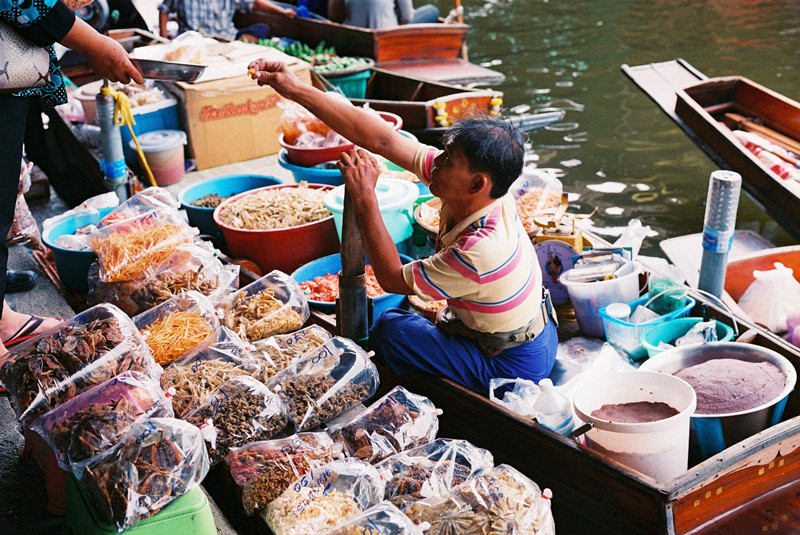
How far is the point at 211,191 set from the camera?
415cm

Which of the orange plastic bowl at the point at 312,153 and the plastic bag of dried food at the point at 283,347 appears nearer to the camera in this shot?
the plastic bag of dried food at the point at 283,347

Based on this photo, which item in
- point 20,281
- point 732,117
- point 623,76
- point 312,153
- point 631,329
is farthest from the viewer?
point 623,76

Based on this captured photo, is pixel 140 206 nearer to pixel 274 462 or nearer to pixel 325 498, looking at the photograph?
pixel 274 462

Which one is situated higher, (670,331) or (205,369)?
(205,369)

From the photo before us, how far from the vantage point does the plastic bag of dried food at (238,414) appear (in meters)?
2.28

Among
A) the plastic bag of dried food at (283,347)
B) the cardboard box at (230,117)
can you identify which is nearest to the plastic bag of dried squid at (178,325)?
the plastic bag of dried food at (283,347)

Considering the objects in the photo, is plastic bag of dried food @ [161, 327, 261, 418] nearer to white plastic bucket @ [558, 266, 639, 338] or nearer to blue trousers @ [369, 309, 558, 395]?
blue trousers @ [369, 309, 558, 395]

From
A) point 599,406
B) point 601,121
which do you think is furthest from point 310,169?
point 601,121

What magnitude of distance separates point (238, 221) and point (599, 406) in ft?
6.43

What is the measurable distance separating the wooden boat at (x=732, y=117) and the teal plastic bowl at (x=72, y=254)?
400cm

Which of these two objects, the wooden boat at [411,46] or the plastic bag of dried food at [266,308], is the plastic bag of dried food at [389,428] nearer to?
the plastic bag of dried food at [266,308]

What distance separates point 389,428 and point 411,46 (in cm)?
572

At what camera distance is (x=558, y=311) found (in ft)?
11.1

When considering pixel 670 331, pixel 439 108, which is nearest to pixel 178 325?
pixel 670 331
